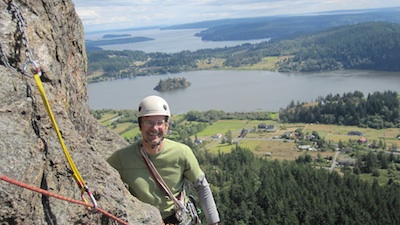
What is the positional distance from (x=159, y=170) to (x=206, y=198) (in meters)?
0.45

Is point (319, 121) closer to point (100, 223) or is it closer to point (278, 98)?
point (278, 98)

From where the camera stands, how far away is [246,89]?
74.0 metres

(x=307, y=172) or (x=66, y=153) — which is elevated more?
(x=66, y=153)

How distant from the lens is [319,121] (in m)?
60.5

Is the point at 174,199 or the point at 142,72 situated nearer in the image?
the point at 174,199

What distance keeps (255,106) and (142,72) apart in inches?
2186

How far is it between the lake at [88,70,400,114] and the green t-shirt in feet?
189

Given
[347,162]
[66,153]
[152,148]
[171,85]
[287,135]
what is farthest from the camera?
[171,85]

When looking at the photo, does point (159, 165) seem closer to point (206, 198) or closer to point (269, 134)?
point (206, 198)

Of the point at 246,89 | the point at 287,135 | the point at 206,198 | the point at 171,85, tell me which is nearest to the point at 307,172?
the point at 287,135

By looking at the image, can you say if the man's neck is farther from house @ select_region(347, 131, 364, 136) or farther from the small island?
the small island

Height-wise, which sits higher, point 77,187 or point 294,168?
point 77,187

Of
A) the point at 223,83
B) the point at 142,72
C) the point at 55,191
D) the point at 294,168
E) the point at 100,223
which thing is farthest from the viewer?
the point at 142,72

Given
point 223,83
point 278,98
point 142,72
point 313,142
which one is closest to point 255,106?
point 278,98
